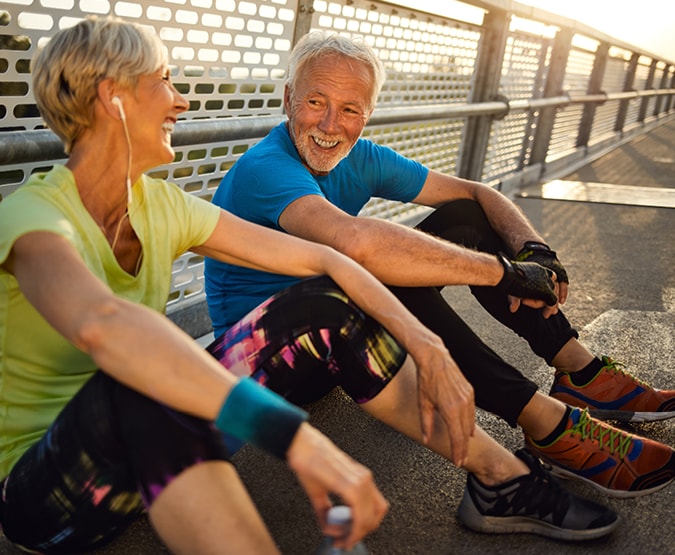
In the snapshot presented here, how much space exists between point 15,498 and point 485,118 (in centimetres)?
519

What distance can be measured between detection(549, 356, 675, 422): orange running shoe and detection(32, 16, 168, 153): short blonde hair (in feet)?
5.87

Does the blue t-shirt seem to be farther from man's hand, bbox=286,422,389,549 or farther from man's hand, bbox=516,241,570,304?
man's hand, bbox=286,422,389,549

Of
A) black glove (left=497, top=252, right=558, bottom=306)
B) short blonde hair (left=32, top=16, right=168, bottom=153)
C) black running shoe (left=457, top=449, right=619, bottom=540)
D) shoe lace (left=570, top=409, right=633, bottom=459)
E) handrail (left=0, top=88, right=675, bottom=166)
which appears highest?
short blonde hair (left=32, top=16, right=168, bottom=153)

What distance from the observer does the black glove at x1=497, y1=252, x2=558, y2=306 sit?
246 cm

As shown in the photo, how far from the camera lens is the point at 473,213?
9.36 feet

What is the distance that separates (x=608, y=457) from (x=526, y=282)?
0.59 metres

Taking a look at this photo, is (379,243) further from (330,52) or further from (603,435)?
(603,435)

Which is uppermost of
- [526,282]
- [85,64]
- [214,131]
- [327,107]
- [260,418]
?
[85,64]

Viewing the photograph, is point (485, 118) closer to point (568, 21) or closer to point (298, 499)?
point (568, 21)

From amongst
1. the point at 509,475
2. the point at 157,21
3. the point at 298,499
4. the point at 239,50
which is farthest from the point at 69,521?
the point at 239,50

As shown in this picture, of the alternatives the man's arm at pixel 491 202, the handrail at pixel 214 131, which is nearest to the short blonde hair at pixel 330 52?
the handrail at pixel 214 131

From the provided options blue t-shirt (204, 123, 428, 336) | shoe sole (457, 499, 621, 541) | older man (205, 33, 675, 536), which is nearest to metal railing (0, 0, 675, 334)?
blue t-shirt (204, 123, 428, 336)

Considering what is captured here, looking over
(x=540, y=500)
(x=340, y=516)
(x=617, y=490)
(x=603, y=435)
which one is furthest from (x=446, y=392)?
(x=617, y=490)

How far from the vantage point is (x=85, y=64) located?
1.64 metres
